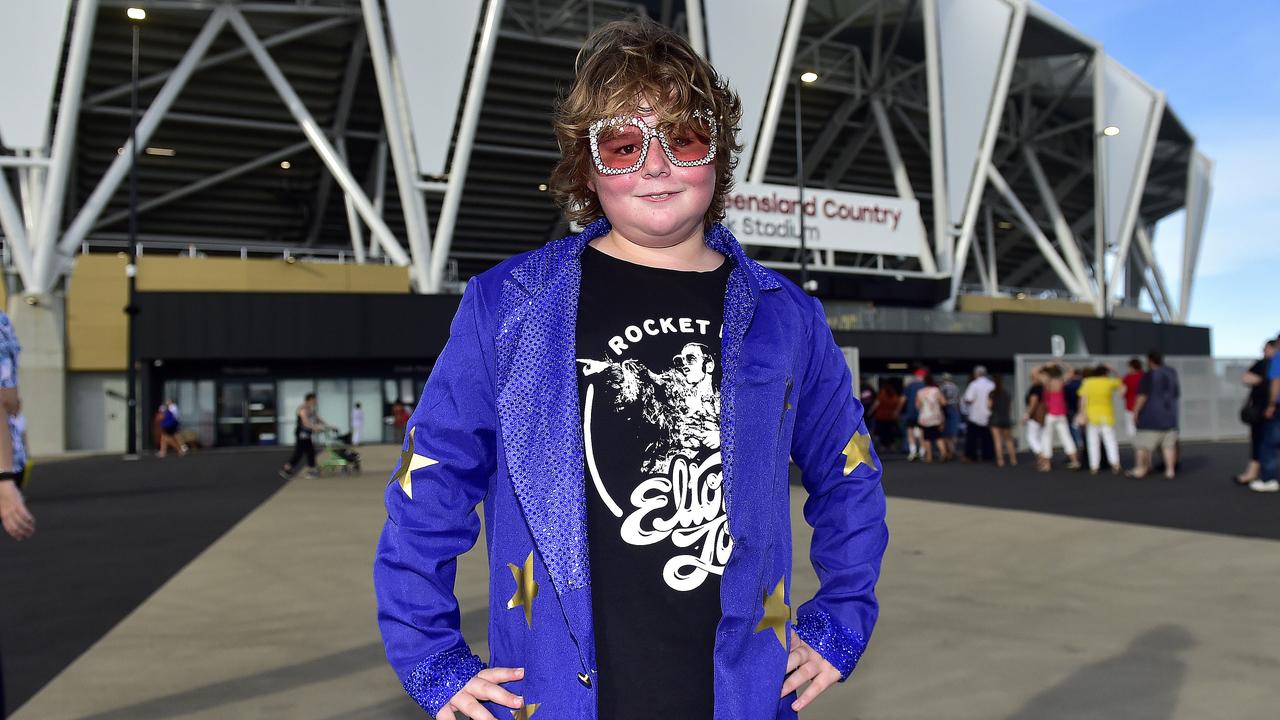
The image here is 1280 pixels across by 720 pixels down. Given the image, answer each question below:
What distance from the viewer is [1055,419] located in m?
15.2

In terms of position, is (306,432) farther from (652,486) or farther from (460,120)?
(652,486)

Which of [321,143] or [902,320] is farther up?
[321,143]

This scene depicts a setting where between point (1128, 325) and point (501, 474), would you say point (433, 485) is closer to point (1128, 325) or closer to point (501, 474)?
point (501, 474)

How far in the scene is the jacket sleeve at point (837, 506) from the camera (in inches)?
62.6

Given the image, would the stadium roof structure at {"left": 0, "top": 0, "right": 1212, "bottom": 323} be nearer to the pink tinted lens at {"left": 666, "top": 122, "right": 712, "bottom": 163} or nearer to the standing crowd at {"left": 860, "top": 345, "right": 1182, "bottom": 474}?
the standing crowd at {"left": 860, "top": 345, "right": 1182, "bottom": 474}

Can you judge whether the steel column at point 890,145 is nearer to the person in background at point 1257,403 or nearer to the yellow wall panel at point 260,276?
the yellow wall panel at point 260,276

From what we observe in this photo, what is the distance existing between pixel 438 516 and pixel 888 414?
62.8 feet

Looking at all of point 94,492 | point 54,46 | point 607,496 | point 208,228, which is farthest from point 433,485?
point 208,228

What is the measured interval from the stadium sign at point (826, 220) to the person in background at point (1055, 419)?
1598cm

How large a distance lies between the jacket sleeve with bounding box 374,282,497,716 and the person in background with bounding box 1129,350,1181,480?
43.6 ft

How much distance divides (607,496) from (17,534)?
2787mm

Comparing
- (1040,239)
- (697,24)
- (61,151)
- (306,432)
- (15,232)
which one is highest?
(697,24)

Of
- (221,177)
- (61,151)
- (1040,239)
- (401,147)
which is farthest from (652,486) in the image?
(1040,239)

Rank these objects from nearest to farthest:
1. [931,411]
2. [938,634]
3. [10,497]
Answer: [10,497] → [938,634] → [931,411]
